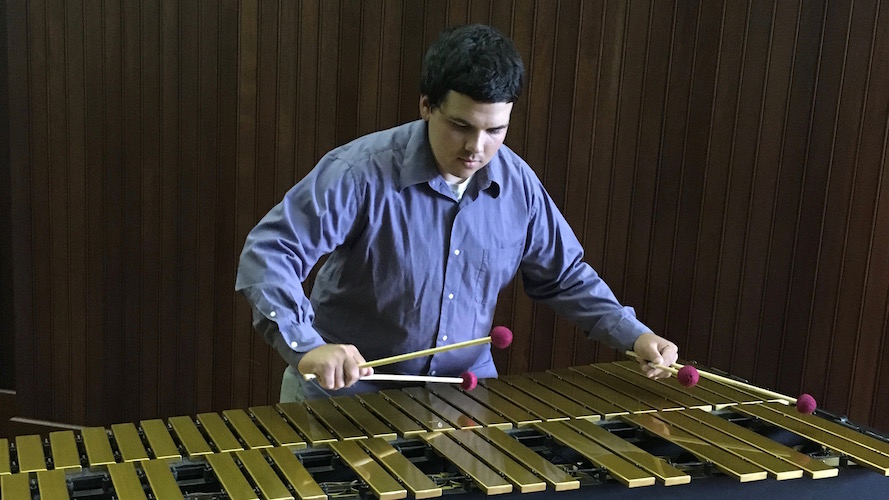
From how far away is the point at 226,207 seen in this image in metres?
3.61

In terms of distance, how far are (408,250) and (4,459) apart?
103 centimetres

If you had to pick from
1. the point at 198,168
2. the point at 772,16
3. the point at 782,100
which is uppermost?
the point at 772,16

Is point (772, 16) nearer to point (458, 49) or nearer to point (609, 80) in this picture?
point (609, 80)

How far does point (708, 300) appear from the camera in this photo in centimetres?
344

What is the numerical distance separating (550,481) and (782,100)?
2138mm

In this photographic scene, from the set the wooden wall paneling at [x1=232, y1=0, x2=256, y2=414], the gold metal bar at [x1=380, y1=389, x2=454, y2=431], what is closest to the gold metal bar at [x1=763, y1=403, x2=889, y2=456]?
the gold metal bar at [x1=380, y1=389, x2=454, y2=431]

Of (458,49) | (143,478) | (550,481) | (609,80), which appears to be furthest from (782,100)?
(143,478)

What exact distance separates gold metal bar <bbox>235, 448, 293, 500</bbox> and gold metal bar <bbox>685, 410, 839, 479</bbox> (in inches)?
43.1

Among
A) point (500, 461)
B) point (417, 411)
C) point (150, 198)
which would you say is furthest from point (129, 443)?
point (150, 198)

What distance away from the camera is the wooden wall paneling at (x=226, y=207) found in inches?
137

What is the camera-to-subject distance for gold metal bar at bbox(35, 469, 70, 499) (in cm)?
154

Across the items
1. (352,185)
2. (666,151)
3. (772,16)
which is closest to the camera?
(352,185)

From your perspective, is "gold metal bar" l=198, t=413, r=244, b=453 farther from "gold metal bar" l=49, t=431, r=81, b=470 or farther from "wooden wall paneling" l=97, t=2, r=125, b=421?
"wooden wall paneling" l=97, t=2, r=125, b=421

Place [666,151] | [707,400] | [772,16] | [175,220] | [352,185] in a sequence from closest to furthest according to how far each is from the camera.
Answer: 1. [352,185]
2. [707,400]
3. [772,16]
4. [666,151]
5. [175,220]
